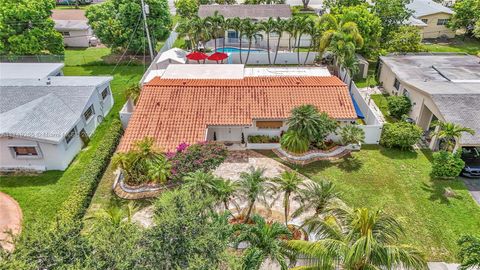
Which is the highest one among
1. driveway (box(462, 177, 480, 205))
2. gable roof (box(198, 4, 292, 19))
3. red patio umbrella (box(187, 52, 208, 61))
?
gable roof (box(198, 4, 292, 19))

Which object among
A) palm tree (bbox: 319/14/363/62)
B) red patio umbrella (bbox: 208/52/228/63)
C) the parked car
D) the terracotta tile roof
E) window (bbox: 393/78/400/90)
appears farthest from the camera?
red patio umbrella (bbox: 208/52/228/63)

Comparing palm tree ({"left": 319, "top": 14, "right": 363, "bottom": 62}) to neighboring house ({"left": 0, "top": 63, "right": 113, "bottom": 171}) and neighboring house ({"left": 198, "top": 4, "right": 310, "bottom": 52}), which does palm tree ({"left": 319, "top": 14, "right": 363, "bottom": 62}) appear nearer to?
neighboring house ({"left": 198, "top": 4, "right": 310, "bottom": 52})

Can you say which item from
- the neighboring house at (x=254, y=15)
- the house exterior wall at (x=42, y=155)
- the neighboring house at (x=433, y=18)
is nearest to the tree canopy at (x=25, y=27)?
the house exterior wall at (x=42, y=155)

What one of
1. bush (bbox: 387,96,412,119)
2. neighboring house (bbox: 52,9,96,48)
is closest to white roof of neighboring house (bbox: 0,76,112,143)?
neighboring house (bbox: 52,9,96,48)

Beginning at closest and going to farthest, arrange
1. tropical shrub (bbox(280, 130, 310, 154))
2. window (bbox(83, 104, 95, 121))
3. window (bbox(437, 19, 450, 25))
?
tropical shrub (bbox(280, 130, 310, 154)), window (bbox(83, 104, 95, 121)), window (bbox(437, 19, 450, 25))

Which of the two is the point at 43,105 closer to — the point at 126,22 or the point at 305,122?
the point at 126,22

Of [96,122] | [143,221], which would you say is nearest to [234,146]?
[143,221]

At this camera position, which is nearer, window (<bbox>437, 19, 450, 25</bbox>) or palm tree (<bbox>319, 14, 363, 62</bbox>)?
palm tree (<bbox>319, 14, 363, 62</bbox>)
